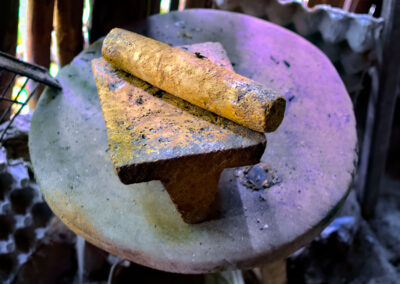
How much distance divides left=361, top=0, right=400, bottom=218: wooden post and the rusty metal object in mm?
1413

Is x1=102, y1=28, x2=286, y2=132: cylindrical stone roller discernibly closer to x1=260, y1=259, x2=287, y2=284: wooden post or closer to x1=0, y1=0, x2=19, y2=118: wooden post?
x1=0, y1=0, x2=19, y2=118: wooden post

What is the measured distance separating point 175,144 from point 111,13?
1.22m

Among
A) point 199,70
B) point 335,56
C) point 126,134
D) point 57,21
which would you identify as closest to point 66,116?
point 126,134

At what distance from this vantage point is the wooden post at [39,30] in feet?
6.05

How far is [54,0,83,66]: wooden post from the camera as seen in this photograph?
1.92 metres

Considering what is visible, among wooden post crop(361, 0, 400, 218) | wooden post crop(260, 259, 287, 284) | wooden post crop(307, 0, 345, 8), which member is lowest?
wooden post crop(260, 259, 287, 284)

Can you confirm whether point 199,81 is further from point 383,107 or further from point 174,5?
point 383,107

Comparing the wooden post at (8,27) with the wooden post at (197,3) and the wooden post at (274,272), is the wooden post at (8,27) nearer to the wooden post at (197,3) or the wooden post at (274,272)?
the wooden post at (197,3)

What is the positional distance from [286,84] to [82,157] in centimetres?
82

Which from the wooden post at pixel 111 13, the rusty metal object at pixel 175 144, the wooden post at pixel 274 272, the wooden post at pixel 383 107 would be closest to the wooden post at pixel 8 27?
the wooden post at pixel 111 13

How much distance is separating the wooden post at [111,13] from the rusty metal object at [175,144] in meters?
0.89

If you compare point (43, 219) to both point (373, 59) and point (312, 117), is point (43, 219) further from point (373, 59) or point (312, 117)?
point (373, 59)

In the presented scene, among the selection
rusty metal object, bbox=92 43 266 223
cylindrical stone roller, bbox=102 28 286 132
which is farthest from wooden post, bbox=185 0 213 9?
rusty metal object, bbox=92 43 266 223

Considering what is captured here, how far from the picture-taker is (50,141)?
1293mm
